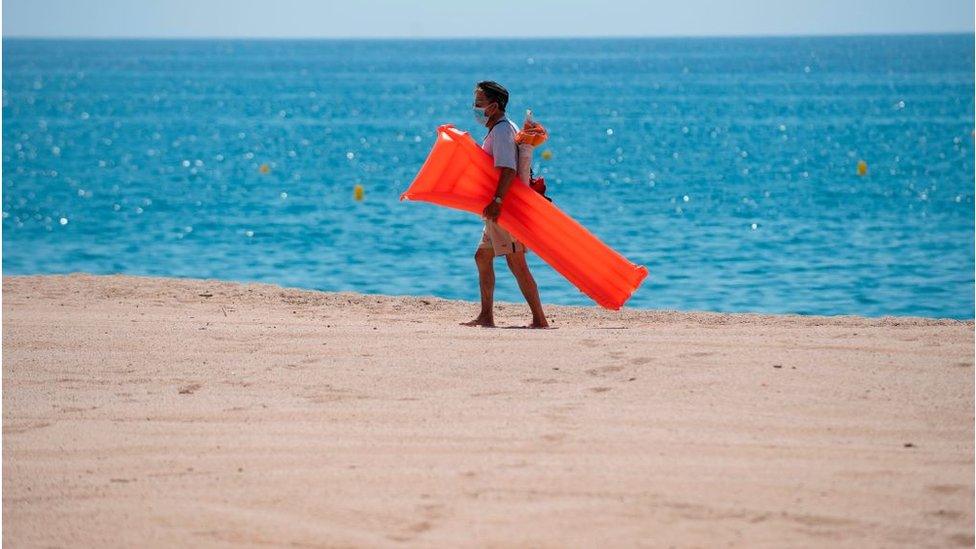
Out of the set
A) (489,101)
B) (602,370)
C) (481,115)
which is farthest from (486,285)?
(602,370)

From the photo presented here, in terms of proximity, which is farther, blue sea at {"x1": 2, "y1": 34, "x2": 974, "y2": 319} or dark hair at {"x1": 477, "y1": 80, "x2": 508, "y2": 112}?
blue sea at {"x1": 2, "y1": 34, "x2": 974, "y2": 319}

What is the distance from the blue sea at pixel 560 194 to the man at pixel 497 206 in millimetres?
6023

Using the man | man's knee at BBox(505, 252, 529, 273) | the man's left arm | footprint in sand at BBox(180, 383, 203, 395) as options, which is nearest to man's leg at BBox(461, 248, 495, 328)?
the man

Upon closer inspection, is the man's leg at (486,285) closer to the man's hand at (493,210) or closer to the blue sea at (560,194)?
the man's hand at (493,210)

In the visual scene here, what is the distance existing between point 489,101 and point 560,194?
20779mm

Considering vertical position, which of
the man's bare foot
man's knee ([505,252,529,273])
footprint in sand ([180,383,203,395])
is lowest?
the man's bare foot

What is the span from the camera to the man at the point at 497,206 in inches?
324

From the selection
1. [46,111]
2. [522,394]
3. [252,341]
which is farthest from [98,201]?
[46,111]

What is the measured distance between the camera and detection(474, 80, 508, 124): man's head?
818 centimetres

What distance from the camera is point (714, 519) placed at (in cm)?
482

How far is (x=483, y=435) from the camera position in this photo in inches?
229

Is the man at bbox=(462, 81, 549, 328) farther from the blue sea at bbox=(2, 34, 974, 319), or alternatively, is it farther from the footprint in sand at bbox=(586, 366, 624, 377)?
the blue sea at bbox=(2, 34, 974, 319)

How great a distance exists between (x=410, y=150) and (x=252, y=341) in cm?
3612

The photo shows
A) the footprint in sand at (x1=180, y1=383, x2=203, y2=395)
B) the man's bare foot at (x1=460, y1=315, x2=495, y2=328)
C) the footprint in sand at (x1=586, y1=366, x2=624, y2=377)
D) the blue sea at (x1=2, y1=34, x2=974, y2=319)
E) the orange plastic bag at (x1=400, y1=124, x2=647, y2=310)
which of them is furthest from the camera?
the blue sea at (x1=2, y1=34, x2=974, y2=319)
